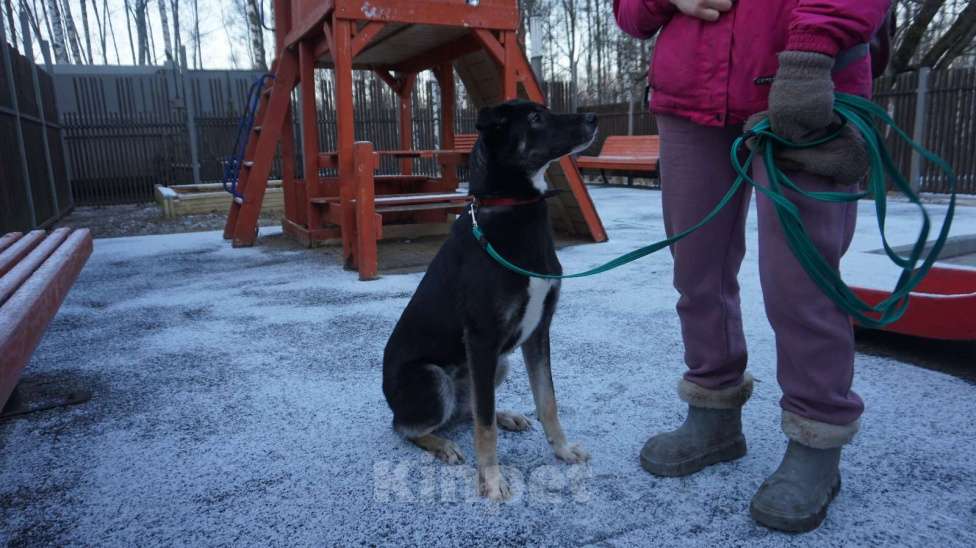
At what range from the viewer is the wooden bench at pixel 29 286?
169cm

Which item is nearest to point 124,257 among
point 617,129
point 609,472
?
point 609,472

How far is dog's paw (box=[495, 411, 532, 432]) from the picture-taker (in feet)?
7.49

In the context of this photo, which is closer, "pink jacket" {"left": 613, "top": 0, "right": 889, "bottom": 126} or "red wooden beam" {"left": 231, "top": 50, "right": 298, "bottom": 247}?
"pink jacket" {"left": 613, "top": 0, "right": 889, "bottom": 126}

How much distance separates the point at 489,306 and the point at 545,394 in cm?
41

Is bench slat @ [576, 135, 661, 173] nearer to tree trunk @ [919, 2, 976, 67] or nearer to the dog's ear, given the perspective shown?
tree trunk @ [919, 2, 976, 67]

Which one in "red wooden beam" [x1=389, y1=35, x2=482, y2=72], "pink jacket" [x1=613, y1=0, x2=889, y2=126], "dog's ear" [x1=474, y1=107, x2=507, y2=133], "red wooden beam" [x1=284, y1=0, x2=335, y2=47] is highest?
"red wooden beam" [x1=284, y1=0, x2=335, y2=47]

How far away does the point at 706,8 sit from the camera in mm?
1667

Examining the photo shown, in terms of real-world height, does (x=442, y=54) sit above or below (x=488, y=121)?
above

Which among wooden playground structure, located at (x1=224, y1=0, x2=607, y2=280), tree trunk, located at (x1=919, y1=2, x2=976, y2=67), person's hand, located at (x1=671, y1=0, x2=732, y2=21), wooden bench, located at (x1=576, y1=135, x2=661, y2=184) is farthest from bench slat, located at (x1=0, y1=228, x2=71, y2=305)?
tree trunk, located at (x1=919, y1=2, x2=976, y2=67)

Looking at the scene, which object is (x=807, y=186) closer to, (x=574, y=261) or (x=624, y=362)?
(x=624, y=362)

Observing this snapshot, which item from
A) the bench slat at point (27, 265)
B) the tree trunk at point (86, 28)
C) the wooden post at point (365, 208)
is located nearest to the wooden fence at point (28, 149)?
the bench slat at point (27, 265)

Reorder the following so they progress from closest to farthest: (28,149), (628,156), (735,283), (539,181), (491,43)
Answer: (735,283)
(539,181)
(491,43)
(28,149)
(628,156)

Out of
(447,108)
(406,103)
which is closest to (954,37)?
(447,108)

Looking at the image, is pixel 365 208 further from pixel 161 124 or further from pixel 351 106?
pixel 161 124
